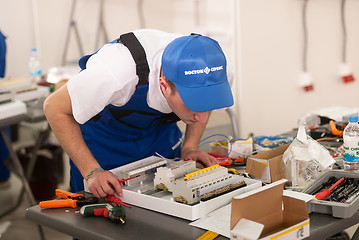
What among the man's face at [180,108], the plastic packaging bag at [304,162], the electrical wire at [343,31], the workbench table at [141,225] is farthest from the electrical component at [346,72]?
the workbench table at [141,225]

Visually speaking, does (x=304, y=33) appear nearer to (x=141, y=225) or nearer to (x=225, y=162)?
(x=225, y=162)

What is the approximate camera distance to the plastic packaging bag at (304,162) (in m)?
1.38

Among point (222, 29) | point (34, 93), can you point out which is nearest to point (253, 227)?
point (34, 93)

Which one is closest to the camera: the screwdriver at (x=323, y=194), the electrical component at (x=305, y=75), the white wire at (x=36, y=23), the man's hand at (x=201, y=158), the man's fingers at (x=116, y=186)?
the screwdriver at (x=323, y=194)

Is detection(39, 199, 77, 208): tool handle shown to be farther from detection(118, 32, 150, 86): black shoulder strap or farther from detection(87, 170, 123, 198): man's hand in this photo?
detection(118, 32, 150, 86): black shoulder strap

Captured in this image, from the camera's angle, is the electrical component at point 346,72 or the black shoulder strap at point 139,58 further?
the electrical component at point 346,72

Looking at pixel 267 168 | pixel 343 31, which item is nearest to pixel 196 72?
pixel 267 168

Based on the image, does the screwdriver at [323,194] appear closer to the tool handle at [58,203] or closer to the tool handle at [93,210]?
the tool handle at [93,210]

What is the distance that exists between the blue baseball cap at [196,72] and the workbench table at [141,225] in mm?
338

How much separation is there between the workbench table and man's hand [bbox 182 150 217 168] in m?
0.39

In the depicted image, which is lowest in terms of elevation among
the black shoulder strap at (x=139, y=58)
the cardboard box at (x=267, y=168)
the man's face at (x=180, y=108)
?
the cardboard box at (x=267, y=168)

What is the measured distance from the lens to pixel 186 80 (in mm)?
1342

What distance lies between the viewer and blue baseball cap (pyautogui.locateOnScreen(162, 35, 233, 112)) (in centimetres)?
133

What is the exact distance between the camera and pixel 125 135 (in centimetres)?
173
